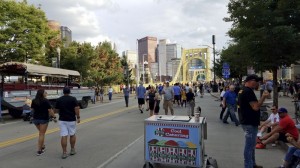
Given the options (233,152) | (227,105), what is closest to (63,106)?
(233,152)

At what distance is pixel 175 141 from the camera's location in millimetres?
6410

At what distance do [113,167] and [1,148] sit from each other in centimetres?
431

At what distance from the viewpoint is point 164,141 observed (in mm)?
6496

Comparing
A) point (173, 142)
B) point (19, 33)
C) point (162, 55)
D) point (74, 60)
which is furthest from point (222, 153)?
point (162, 55)

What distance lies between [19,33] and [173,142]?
27.0 m

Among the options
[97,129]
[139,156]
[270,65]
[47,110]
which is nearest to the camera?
[139,156]

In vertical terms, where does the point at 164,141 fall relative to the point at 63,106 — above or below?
below

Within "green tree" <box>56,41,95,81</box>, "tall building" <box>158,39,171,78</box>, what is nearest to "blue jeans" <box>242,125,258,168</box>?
"green tree" <box>56,41,95,81</box>

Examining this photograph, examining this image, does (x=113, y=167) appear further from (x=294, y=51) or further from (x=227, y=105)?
(x=294, y=51)

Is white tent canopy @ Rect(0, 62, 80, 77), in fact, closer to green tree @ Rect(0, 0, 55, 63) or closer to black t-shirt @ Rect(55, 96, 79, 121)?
green tree @ Rect(0, 0, 55, 63)

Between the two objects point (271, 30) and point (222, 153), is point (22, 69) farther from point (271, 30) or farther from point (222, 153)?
point (222, 153)

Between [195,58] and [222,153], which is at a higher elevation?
[195,58]

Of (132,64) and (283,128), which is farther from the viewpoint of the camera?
(132,64)

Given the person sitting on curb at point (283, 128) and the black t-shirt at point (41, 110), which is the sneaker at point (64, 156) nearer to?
the black t-shirt at point (41, 110)
